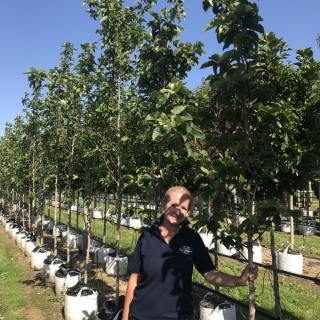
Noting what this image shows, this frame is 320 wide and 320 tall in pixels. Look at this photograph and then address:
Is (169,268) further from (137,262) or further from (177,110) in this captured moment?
(177,110)

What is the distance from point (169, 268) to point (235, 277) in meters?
0.45

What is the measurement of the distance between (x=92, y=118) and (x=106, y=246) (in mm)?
5845

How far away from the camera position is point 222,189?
2711 mm

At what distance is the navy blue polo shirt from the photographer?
2361 millimetres

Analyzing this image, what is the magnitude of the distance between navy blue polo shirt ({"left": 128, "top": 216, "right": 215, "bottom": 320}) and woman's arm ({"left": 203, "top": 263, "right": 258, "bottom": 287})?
0.20 feet

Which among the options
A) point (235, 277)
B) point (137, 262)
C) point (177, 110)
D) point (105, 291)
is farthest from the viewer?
point (105, 291)

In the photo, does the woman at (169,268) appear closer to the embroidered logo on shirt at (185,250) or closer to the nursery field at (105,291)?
the embroidered logo on shirt at (185,250)

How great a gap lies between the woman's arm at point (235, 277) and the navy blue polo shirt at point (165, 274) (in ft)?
0.20

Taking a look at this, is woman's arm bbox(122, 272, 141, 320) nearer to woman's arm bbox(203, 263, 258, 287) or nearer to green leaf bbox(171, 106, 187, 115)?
woman's arm bbox(203, 263, 258, 287)

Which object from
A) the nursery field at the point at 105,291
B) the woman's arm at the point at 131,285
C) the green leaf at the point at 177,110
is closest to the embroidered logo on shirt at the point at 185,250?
the woman's arm at the point at 131,285

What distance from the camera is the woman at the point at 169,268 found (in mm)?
2361

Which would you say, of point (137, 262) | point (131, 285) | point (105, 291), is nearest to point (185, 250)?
point (137, 262)

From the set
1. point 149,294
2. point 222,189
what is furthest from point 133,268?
point 222,189

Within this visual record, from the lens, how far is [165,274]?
2.36 metres
